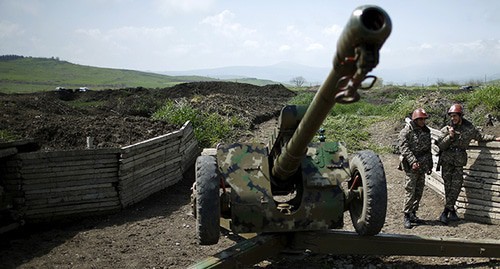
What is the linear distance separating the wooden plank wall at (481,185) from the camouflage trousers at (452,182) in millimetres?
259

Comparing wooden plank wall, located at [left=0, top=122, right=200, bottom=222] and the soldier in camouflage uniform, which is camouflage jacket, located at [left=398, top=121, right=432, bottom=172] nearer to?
the soldier in camouflage uniform

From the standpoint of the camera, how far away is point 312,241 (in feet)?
17.9

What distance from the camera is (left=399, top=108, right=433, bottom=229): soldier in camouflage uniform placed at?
23.5 ft

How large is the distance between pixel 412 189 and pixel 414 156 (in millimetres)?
560

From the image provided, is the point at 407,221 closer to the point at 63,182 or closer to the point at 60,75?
the point at 63,182

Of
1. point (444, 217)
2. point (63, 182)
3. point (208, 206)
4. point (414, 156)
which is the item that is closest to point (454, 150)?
point (414, 156)

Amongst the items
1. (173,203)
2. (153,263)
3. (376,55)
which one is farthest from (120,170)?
(376,55)

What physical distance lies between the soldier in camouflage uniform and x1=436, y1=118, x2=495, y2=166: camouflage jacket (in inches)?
8.8

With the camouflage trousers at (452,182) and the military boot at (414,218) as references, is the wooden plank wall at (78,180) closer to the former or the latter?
the military boot at (414,218)

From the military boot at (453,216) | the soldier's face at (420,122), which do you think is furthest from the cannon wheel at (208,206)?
the military boot at (453,216)

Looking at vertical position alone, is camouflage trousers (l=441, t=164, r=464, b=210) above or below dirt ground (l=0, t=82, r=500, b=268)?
above

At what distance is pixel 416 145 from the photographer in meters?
7.20

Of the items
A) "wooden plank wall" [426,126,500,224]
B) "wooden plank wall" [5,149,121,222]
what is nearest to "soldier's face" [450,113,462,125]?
"wooden plank wall" [426,126,500,224]

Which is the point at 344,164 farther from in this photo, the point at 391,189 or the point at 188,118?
the point at 188,118
